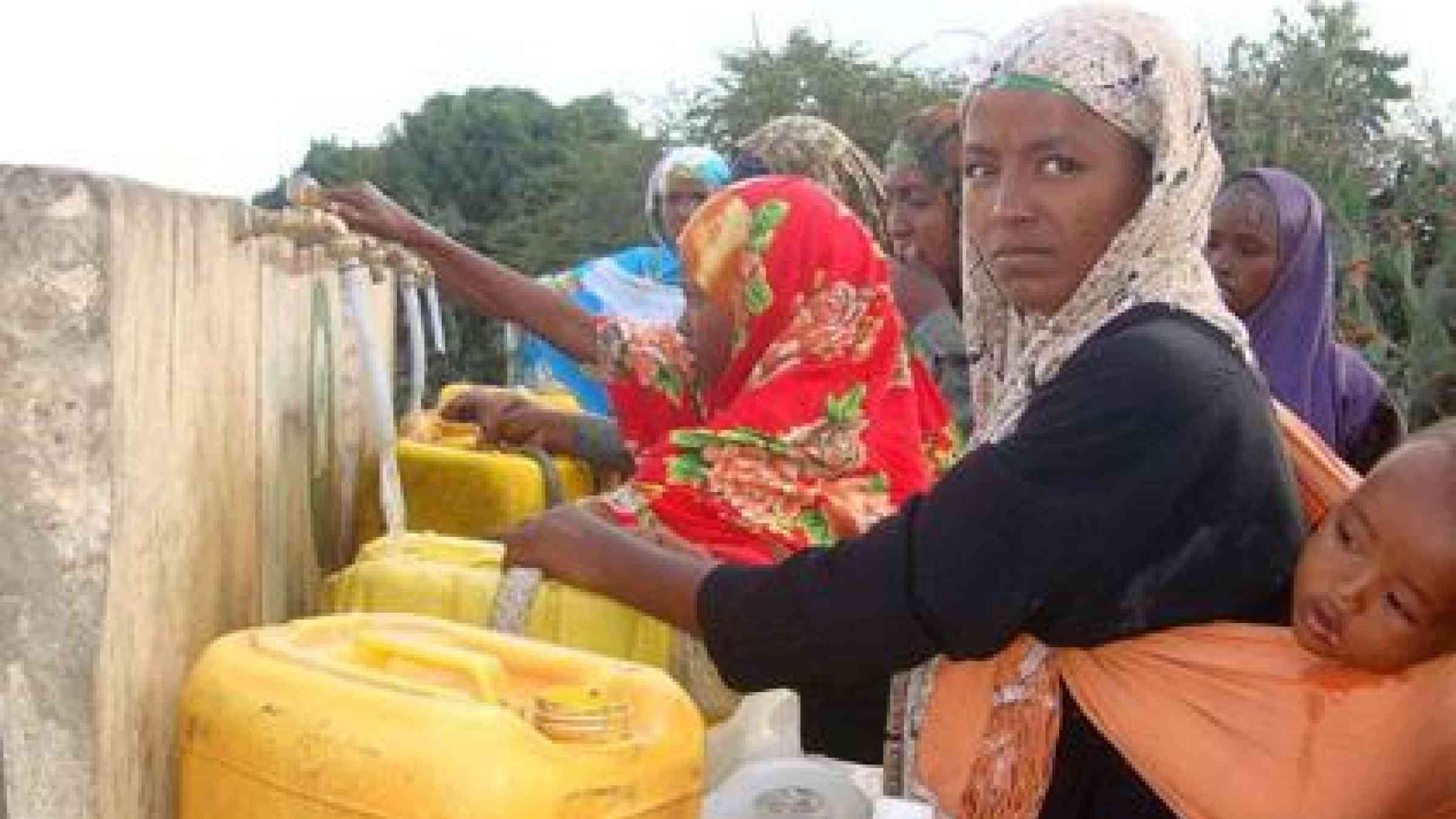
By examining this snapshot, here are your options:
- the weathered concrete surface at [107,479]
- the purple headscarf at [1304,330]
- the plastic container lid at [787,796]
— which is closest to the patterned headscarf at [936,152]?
the purple headscarf at [1304,330]

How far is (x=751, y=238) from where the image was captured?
2916 millimetres

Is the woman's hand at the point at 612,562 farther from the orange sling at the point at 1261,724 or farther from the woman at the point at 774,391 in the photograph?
the orange sling at the point at 1261,724

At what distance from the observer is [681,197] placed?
566 cm

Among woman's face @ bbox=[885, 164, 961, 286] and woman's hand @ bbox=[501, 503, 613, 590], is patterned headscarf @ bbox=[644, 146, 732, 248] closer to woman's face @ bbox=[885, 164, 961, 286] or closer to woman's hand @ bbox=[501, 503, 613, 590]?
woman's face @ bbox=[885, 164, 961, 286]

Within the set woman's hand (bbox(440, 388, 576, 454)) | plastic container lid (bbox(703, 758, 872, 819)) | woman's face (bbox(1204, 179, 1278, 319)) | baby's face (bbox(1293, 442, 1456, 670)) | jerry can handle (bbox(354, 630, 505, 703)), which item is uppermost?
woman's face (bbox(1204, 179, 1278, 319))

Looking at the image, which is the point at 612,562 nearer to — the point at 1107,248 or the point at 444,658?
the point at 444,658

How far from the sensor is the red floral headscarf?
2.67m

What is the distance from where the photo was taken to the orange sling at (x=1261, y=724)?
174 cm

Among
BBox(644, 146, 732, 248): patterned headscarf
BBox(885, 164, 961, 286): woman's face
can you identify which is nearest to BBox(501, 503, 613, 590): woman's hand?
BBox(885, 164, 961, 286): woman's face

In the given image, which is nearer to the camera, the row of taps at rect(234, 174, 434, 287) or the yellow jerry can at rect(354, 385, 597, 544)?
the row of taps at rect(234, 174, 434, 287)

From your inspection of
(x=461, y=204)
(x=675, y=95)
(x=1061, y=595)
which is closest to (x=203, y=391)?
(x=1061, y=595)

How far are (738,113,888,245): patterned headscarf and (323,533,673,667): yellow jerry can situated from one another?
6.56 feet

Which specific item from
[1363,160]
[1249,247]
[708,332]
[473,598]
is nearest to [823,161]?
[1249,247]

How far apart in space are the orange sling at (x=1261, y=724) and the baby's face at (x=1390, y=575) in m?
0.03
